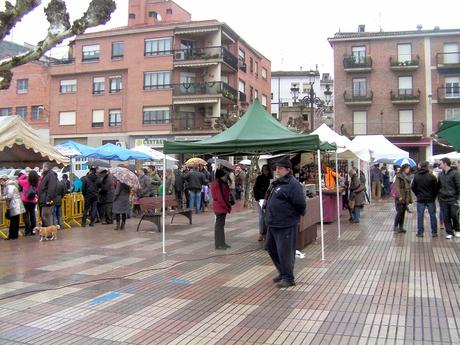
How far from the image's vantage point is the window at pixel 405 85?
43.7 m

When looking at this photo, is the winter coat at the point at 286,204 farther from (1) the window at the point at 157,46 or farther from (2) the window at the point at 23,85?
(2) the window at the point at 23,85

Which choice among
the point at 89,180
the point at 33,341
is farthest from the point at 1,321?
the point at 89,180

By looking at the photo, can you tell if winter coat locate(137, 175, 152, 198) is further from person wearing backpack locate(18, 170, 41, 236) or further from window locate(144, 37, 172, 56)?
window locate(144, 37, 172, 56)

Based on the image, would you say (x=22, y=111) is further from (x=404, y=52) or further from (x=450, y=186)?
(x=450, y=186)

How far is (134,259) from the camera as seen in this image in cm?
872

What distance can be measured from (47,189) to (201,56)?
94.7ft

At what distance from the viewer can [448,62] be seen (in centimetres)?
4247

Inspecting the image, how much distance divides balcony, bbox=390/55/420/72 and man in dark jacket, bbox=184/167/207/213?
31.7 metres

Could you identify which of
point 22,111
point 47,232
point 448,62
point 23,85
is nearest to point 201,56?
point 23,85

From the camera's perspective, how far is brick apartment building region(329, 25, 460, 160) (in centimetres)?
4256

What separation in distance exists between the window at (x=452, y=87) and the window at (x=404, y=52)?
4130 millimetres

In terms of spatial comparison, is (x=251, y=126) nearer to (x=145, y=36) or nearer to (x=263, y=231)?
(x=263, y=231)

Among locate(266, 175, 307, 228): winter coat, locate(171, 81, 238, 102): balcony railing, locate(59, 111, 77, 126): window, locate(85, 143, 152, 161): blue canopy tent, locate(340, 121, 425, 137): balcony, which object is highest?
locate(171, 81, 238, 102): balcony railing

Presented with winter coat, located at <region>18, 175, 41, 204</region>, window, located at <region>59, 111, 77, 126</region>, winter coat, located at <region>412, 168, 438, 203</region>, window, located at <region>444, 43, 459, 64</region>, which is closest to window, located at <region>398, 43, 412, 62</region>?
window, located at <region>444, 43, 459, 64</region>
